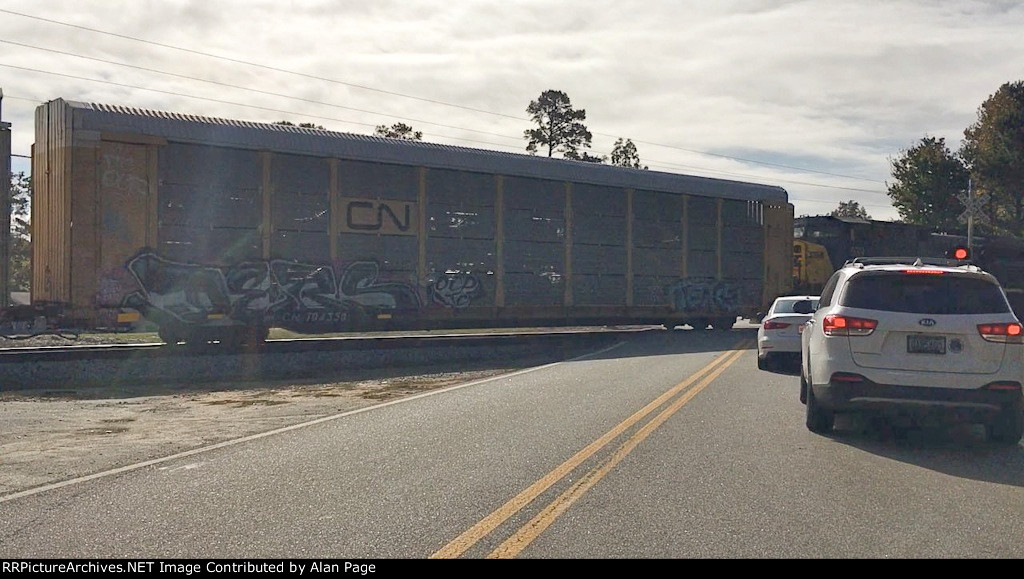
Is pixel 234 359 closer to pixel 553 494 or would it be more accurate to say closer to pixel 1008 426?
pixel 553 494

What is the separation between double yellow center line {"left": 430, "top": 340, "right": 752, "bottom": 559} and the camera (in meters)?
5.73

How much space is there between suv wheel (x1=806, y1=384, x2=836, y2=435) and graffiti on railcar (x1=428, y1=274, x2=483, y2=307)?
13.2m

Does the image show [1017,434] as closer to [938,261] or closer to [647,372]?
[938,261]

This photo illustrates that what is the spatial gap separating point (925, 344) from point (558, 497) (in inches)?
170

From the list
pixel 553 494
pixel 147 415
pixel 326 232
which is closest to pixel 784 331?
pixel 326 232

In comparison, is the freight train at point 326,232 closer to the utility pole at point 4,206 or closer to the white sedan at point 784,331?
the utility pole at point 4,206

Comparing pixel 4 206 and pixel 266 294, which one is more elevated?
pixel 4 206

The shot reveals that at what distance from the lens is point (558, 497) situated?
7043mm

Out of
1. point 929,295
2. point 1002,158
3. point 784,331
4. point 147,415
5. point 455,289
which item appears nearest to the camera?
point 929,295

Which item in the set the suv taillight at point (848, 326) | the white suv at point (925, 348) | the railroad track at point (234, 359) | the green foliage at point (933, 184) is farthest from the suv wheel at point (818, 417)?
the green foliage at point (933, 184)

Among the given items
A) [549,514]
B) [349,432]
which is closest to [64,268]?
[349,432]

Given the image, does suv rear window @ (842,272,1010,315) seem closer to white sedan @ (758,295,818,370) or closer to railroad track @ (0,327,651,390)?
white sedan @ (758,295,818,370)

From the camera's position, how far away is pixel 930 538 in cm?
599

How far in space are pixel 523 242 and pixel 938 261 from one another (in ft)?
48.3
